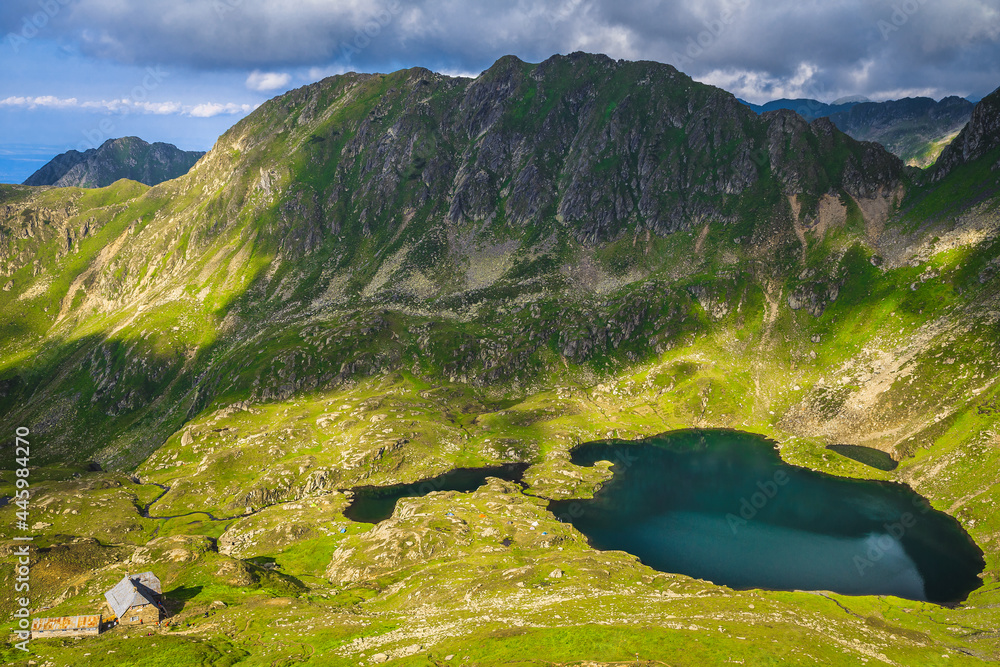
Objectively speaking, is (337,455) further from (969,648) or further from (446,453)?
(969,648)

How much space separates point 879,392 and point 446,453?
13618 centimetres

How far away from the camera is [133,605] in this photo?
77.1 metres

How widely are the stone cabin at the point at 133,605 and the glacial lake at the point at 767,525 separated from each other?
84456 mm

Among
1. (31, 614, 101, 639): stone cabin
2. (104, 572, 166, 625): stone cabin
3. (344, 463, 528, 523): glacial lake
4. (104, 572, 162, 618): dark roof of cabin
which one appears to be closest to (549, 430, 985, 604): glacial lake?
(344, 463, 528, 523): glacial lake

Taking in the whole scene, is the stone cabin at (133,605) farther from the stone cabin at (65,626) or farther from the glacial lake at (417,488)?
the glacial lake at (417,488)

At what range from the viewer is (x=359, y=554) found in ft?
391

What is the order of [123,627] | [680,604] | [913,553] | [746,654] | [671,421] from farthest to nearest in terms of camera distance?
[671,421], [913,553], [680,604], [123,627], [746,654]

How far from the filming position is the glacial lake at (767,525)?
346ft

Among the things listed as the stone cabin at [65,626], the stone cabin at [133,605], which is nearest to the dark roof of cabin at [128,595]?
the stone cabin at [133,605]

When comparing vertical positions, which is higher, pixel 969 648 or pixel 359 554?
pixel 969 648

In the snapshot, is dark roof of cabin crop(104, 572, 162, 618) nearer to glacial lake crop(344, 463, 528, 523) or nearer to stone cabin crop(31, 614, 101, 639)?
stone cabin crop(31, 614, 101, 639)

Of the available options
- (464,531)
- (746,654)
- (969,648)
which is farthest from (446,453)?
(969,648)

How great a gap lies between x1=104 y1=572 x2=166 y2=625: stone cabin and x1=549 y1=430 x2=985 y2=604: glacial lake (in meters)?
84.5

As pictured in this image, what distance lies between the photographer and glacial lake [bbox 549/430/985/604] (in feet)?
346
